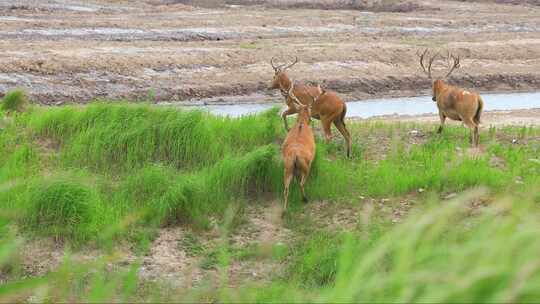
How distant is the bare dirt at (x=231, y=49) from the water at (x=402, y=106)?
57cm

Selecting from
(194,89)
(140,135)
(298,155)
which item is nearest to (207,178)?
(298,155)

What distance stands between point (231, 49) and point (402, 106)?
5010 mm

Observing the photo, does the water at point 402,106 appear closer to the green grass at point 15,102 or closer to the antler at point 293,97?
the antler at point 293,97

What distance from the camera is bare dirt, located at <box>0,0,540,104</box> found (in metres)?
18.5

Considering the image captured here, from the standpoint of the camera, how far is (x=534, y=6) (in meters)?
38.8

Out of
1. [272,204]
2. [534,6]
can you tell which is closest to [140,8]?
[534,6]

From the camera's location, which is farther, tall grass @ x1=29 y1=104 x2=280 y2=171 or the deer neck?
the deer neck

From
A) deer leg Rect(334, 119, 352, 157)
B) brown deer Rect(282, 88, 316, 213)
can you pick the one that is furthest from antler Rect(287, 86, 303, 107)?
brown deer Rect(282, 88, 316, 213)

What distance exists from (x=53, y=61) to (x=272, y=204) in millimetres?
11191

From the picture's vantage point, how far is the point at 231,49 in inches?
864

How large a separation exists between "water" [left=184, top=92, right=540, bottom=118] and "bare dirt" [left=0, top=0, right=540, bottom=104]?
57 centimetres

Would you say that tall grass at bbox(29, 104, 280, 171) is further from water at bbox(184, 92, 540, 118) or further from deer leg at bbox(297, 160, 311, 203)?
water at bbox(184, 92, 540, 118)

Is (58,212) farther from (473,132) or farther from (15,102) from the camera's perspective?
(473,132)

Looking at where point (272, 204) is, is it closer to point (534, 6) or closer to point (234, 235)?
point (234, 235)
